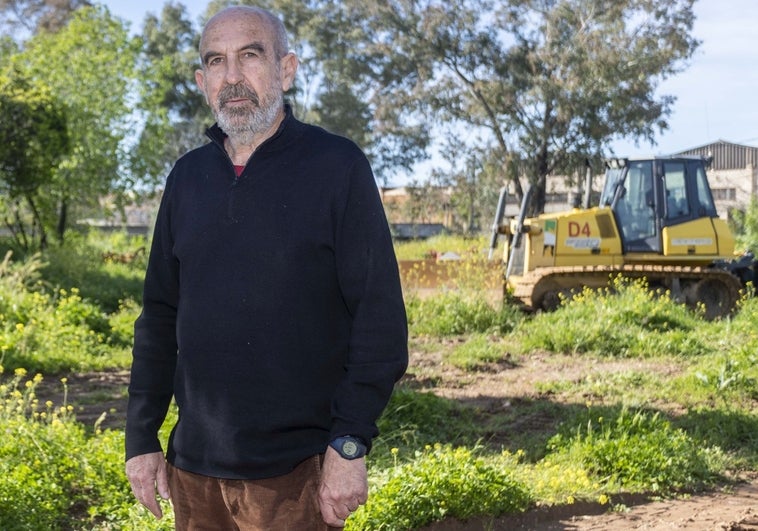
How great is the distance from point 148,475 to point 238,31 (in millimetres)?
1170

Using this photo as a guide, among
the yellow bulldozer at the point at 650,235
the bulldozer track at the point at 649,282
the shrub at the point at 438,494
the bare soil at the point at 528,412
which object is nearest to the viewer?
the shrub at the point at 438,494

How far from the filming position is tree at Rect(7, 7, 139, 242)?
2509cm

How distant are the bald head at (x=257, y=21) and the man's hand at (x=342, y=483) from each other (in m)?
1.01

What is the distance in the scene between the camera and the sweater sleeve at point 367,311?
7.59 feet

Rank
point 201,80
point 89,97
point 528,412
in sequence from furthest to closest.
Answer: point 89,97, point 528,412, point 201,80

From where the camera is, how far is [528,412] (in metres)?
8.30

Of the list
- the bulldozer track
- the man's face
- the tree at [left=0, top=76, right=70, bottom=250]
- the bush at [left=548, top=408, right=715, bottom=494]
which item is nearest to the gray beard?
the man's face

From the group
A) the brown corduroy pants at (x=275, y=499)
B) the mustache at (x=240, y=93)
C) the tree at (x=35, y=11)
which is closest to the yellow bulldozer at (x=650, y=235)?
the mustache at (x=240, y=93)

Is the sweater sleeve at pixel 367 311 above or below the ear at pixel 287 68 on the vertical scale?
below

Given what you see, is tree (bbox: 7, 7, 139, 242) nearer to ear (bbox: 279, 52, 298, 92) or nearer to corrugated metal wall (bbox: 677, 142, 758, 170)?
ear (bbox: 279, 52, 298, 92)

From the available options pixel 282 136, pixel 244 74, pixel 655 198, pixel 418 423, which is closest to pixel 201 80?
pixel 244 74

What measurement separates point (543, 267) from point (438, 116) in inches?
834

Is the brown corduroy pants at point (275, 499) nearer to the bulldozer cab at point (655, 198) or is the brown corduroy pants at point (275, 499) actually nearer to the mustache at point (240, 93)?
the mustache at point (240, 93)

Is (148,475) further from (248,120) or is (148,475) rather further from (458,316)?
(458,316)
